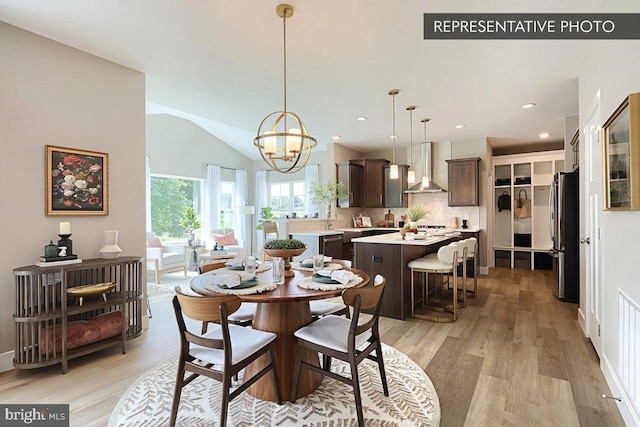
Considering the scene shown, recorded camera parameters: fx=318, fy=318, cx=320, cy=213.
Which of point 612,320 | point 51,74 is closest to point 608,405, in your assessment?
point 612,320

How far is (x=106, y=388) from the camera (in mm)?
2291

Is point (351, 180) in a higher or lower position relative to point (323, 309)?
higher

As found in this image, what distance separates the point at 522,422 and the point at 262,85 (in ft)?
12.6

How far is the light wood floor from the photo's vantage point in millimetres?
1998

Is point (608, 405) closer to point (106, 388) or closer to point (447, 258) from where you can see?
point (447, 258)

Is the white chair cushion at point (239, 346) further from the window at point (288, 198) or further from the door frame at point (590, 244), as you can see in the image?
the window at point (288, 198)

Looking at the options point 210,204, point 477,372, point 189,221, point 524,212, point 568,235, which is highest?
A: point 210,204

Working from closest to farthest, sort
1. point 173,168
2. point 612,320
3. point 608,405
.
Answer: point 608,405, point 612,320, point 173,168

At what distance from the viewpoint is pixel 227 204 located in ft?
29.5

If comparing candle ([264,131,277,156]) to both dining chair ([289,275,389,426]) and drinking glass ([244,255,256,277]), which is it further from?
dining chair ([289,275,389,426])

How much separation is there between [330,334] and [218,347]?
0.68m

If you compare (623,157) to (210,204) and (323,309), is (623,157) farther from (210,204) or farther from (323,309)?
(210,204)

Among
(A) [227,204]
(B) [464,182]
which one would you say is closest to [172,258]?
(A) [227,204]

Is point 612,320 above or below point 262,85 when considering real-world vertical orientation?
below
